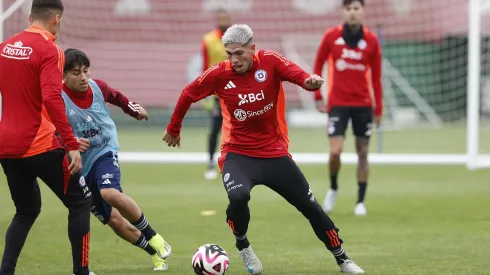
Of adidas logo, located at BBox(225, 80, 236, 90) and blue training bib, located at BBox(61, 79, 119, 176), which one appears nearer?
adidas logo, located at BBox(225, 80, 236, 90)

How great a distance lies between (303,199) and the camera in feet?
24.1

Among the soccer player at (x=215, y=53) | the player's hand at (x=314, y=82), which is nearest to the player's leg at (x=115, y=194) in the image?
the player's hand at (x=314, y=82)

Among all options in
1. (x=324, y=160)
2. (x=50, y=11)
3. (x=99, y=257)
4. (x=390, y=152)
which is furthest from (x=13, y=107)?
(x=390, y=152)

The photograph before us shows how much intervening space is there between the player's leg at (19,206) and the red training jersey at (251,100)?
1.24 m

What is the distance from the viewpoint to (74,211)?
269 inches

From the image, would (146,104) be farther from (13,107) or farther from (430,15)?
(13,107)

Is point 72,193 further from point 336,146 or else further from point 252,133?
point 336,146

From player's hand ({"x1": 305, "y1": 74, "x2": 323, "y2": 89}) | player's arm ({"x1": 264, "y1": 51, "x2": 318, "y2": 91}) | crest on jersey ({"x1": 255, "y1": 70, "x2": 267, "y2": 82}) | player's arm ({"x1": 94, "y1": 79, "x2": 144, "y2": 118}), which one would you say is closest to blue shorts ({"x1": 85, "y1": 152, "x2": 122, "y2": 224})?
player's arm ({"x1": 94, "y1": 79, "x2": 144, "y2": 118})

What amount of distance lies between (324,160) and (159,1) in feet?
39.1

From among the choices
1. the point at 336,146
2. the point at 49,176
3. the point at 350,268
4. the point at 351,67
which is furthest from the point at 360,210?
the point at 49,176

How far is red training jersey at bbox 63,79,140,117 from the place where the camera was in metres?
7.66

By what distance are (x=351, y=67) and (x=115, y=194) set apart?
461 cm

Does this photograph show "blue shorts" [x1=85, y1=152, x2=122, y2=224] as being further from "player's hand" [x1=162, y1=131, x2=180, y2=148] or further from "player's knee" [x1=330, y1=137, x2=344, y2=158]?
"player's knee" [x1=330, y1=137, x2=344, y2=158]

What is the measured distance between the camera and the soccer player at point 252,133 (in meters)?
7.32
